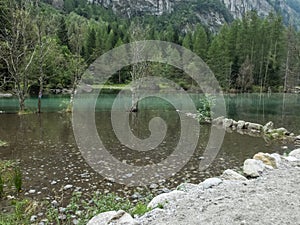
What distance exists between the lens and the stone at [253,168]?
766cm

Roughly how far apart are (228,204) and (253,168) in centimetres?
291

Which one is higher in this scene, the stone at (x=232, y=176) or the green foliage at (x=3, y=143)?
the stone at (x=232, y=176)

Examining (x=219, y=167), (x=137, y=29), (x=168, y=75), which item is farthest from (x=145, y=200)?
(x=168, y=75)

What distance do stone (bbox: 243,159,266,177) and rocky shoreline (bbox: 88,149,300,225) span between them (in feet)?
0.81

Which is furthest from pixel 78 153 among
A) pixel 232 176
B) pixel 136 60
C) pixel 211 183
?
pixel 136 60

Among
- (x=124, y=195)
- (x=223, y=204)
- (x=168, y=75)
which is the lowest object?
(x=124, y=195)

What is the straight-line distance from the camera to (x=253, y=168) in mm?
7844

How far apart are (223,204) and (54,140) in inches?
382

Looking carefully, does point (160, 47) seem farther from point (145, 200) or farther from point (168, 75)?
point (145, 200)

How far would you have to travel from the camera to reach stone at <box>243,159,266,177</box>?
25.1 feet

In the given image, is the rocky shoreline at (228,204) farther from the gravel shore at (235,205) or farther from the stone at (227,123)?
the stone at (227,123)

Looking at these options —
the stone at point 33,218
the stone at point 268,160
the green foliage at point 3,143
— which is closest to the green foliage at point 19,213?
the stone at point 33,218

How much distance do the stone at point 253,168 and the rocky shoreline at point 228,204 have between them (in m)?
0.25

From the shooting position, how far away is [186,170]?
9.20 m
